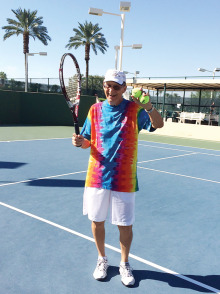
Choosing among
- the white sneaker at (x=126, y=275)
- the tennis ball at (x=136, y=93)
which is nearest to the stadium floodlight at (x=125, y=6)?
the tennis ball at (x=136, y=93)

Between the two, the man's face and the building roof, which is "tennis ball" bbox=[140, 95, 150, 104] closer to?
the man's face

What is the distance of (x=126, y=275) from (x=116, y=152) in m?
1.11

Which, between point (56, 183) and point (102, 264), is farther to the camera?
point (56, 183)

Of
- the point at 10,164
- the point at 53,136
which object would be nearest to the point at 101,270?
the point at 10,164

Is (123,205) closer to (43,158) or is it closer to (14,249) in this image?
(14,249)

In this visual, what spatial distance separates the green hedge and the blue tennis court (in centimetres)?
1320

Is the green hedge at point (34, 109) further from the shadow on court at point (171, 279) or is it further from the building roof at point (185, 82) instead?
the shadow on court at point (171, 279)

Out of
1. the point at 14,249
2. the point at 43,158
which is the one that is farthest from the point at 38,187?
the point at 43,158

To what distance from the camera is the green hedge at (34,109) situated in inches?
775

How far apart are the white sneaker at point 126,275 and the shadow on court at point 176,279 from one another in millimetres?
76

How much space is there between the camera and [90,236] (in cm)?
381

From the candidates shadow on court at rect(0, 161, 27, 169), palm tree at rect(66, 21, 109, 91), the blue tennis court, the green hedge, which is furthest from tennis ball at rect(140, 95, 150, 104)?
palm tree at rect(66, 21, 109, 91)

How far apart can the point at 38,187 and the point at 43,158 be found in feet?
10.3

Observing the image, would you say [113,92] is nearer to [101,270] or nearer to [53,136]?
[101,270]
